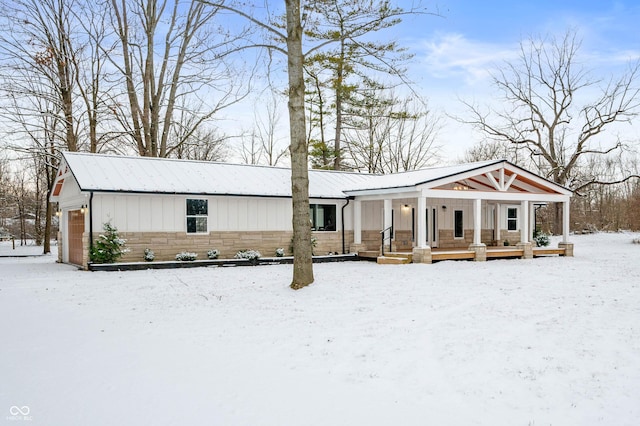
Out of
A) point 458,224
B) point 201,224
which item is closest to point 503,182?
point 458,224

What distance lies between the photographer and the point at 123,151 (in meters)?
30.0

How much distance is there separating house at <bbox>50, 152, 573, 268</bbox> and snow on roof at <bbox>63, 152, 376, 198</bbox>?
1.5 inches

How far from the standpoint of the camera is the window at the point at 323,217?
776 inches

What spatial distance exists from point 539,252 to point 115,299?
16.4 meters

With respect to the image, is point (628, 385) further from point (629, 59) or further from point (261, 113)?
point (261, 113)

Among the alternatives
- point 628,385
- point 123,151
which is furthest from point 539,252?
point 123,151

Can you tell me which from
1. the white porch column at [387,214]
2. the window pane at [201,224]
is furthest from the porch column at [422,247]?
the window pane at [201,224]

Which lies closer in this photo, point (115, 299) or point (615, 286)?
point (115, 299)

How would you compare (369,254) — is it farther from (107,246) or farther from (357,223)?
(107,246)

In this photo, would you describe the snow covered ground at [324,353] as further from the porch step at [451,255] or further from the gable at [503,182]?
the gable at [503,182]

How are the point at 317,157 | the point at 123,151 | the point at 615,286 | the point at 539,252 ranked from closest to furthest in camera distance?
1. the point at 615,286
2. the point at 539,252
3. the point at 123,151
4. the point at 317,157

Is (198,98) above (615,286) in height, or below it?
above

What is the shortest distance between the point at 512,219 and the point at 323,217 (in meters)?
10.1

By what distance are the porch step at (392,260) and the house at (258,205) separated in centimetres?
42
